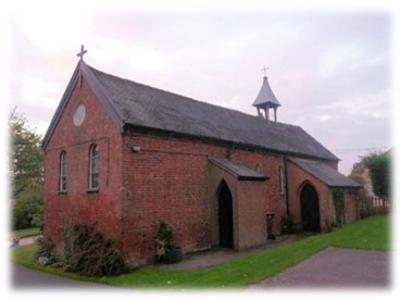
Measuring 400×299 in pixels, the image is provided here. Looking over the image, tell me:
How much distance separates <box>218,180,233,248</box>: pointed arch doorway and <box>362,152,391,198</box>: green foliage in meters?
17.6

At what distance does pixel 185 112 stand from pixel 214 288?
477 inches

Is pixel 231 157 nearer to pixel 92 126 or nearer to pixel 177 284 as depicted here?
pixel 92 126

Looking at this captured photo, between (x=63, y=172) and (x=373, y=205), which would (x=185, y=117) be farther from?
(x=373, y=205)

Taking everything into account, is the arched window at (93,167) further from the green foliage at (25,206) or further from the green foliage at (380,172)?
the green foliage at (380,172)

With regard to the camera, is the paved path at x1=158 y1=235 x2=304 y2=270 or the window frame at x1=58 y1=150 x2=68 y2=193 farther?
the window frame at x1=58 y1=150 x2=68 y2=193

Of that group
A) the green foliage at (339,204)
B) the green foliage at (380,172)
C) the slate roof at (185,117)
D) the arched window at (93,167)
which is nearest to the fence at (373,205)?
the green foliage at (380,172)

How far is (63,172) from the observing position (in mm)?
18000

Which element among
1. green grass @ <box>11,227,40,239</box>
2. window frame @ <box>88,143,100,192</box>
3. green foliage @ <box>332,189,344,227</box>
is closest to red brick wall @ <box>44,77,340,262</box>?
window frame @ <box>88,143,100,192</box>

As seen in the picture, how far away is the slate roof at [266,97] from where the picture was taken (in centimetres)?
3362

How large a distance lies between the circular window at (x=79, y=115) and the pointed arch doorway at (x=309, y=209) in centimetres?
1526

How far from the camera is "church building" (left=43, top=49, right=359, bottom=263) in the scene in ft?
47.4

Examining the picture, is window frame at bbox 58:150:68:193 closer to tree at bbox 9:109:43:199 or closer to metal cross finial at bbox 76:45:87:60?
metal cross finial at bbox 76:45:87:60

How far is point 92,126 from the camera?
16.1 metres

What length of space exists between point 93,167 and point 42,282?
5283 millimetres
